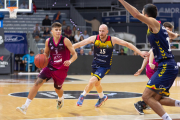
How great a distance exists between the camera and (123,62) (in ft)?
61.0

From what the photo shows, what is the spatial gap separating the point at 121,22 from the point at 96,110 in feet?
66.3

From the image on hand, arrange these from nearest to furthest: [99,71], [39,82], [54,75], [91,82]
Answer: [39,82]
[54,75]
[91,82]
[99,71]

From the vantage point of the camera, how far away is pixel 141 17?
4.29 meters

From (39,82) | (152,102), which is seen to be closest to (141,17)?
(152,102)

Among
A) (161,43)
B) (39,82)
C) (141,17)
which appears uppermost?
(141,17)

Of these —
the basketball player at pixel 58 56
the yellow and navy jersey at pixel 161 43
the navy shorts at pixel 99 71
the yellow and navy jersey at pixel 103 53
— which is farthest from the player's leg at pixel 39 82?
the yellow and navy jersey at pixel 161 43

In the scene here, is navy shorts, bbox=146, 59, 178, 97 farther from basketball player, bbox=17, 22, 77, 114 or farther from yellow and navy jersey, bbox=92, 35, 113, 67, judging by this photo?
yellow and navy jersey, bbox=92, 35, 113, 67

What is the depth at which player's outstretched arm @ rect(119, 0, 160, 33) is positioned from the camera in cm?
429

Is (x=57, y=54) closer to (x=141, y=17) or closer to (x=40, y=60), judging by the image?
(x=40, y=60)

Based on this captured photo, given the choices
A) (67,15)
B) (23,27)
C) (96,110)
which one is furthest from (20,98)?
(67,15)

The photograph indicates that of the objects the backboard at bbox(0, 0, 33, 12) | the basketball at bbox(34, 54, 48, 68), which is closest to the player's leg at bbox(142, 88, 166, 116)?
the basketball at bbox(34, 54, 48, 68)

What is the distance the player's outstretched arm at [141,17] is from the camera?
169 inches

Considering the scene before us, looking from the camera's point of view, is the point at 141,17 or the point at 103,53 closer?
the point at 141,17

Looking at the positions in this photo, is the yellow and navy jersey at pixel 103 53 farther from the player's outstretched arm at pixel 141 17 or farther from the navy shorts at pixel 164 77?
the player's outstretched arm at pixel 141 17
